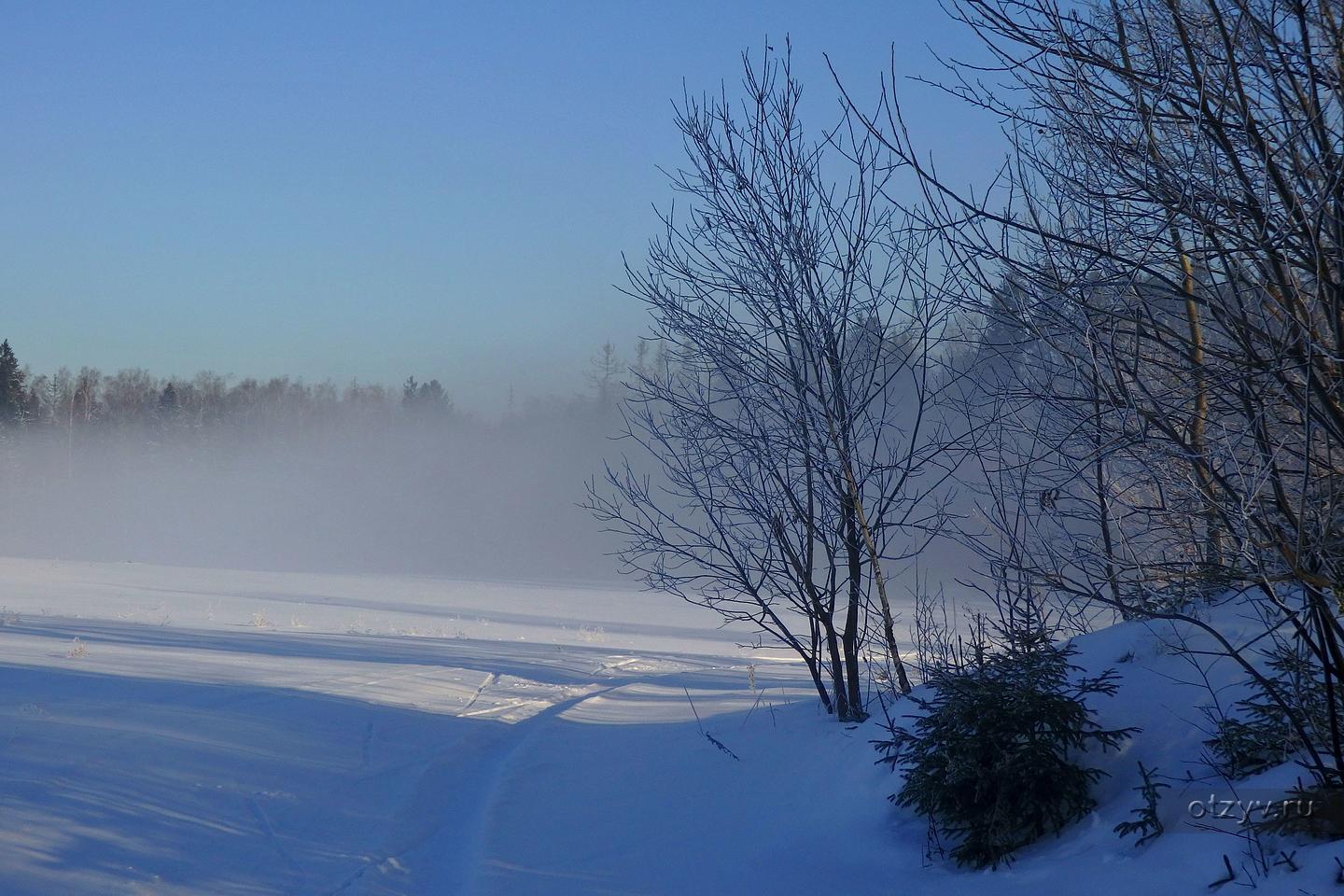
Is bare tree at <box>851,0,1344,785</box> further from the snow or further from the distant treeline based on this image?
the distant treeline

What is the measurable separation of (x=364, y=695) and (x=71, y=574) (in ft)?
105

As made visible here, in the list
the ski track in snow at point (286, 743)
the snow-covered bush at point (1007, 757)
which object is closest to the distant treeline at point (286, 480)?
the ski track in snow at point (286, 743)

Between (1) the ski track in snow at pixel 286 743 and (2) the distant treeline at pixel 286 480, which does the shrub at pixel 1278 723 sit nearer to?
(1) the ski track in snow at pixel 286 743

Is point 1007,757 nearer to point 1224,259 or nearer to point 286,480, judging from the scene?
point 1224,259

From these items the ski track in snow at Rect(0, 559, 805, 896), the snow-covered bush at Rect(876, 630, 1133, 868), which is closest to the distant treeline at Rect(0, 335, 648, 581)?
the ski track in snow at Rect(0, 559, 805, 896)

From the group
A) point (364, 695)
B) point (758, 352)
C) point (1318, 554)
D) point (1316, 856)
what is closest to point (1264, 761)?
point (1316, 856)

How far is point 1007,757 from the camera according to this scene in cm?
475

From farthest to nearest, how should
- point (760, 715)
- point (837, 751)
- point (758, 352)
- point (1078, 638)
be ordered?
point (760, 715) < point (758, 352) < point (837, 751) < point (1078, 638)

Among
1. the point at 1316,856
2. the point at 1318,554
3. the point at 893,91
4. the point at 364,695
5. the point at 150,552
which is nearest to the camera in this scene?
the point at 1318,554

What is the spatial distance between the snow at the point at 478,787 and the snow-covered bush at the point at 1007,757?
0.47ft

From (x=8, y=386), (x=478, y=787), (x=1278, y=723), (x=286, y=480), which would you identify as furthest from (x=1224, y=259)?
(x=286, y=480)

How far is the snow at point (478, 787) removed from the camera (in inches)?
196

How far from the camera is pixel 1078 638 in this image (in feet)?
21.3

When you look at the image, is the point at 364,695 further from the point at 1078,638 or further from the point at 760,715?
the point at 1078,638
